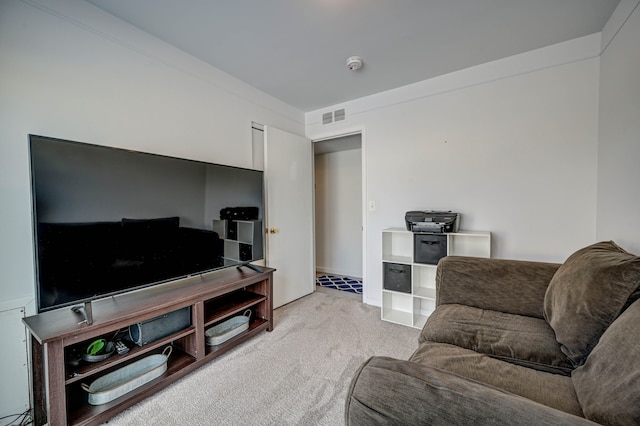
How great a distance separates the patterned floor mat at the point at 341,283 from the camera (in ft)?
11.9

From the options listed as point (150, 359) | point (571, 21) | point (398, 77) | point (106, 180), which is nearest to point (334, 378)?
point (150, 359)

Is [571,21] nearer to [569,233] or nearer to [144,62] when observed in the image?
[569,233]

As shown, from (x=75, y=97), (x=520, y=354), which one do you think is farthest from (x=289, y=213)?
(x=520, y=354)

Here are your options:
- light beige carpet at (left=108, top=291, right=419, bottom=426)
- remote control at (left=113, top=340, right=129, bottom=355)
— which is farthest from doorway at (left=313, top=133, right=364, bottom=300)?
Result: remote control at (left=113, top=340, right=129, bottom=355)

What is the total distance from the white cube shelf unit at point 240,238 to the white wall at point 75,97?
680 millimetres

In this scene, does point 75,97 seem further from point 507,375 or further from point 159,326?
point 507,375

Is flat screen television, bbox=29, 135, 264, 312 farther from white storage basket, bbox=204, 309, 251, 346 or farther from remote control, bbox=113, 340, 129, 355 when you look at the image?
white storage basket, bbox=204, 309, 251, 346

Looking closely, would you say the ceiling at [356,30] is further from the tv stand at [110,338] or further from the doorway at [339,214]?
the tv stand at [110,338]

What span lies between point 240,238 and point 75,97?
1415mm

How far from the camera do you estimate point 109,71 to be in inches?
66.8

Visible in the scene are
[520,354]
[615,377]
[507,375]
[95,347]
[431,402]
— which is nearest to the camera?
[431,402]

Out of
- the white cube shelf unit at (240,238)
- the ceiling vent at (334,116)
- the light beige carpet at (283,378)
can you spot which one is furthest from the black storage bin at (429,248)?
the ceiling vent at (334,116)

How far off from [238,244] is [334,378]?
1.28 metres

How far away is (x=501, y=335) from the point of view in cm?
128
